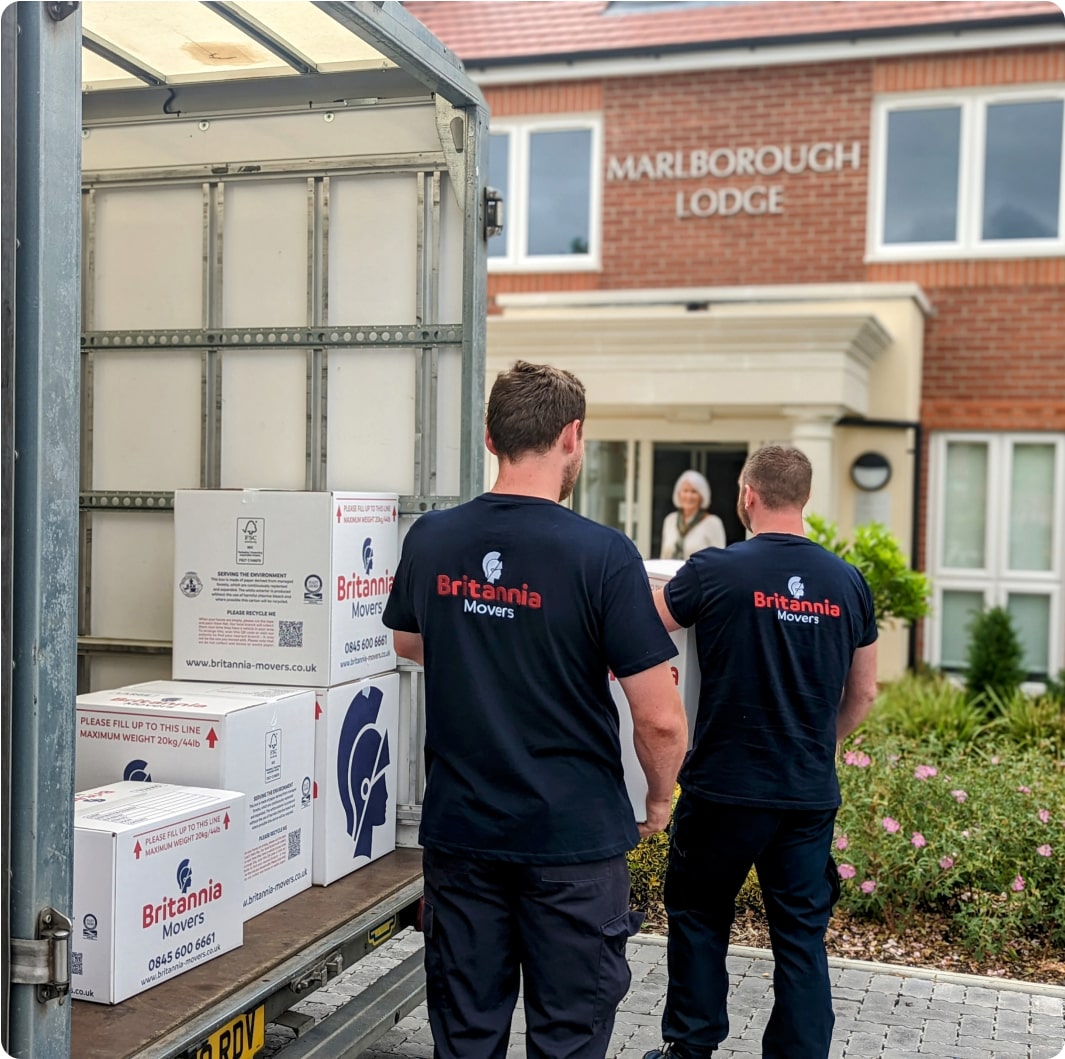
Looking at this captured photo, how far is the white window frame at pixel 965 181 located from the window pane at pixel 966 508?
1.93m

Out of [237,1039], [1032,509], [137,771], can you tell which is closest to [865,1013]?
[237,1039]

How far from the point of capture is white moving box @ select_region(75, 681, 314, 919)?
377 cm

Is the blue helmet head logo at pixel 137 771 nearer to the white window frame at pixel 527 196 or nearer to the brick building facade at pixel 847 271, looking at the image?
the brick building facade at pixel 847 271

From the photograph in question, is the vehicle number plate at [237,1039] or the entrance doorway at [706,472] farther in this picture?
the entrance doorway at [706,472]

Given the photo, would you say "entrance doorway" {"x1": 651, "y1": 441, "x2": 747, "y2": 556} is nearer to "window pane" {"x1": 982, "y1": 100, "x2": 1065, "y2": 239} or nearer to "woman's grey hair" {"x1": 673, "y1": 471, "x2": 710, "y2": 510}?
"woman's grey hair" {"x1": 673, "y1": 471, "x2": 710, "y2": 510}

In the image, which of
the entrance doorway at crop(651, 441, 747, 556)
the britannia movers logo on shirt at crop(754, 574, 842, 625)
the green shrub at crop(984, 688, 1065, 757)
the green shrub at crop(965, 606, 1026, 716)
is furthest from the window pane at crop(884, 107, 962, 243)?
the britannia movers logo on shirt at crop(754, 574, 842, 625)

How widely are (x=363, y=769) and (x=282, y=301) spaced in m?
1.81

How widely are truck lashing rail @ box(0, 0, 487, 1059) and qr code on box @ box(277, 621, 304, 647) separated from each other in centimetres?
60

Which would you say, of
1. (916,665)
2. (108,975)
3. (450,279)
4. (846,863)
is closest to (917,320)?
(916,665)

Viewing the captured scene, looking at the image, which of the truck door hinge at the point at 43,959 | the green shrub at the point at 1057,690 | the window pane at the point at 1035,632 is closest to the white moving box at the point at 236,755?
the truck door hinge at the point at 43,959

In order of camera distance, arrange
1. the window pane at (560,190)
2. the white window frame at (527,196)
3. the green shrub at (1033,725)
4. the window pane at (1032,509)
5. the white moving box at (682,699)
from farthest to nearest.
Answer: the window pane at (560,190) < the white window frame at (527,196) < the window pane at (1032,509) < the green shrub at (1033,725) < the white moving box at (682,699)

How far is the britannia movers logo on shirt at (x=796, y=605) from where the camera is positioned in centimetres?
391

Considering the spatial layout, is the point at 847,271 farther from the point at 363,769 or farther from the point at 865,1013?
the point at 363,769

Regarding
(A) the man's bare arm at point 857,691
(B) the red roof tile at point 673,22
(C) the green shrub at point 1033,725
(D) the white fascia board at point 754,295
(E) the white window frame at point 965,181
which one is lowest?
(C) the green shrub at point 1033,725
